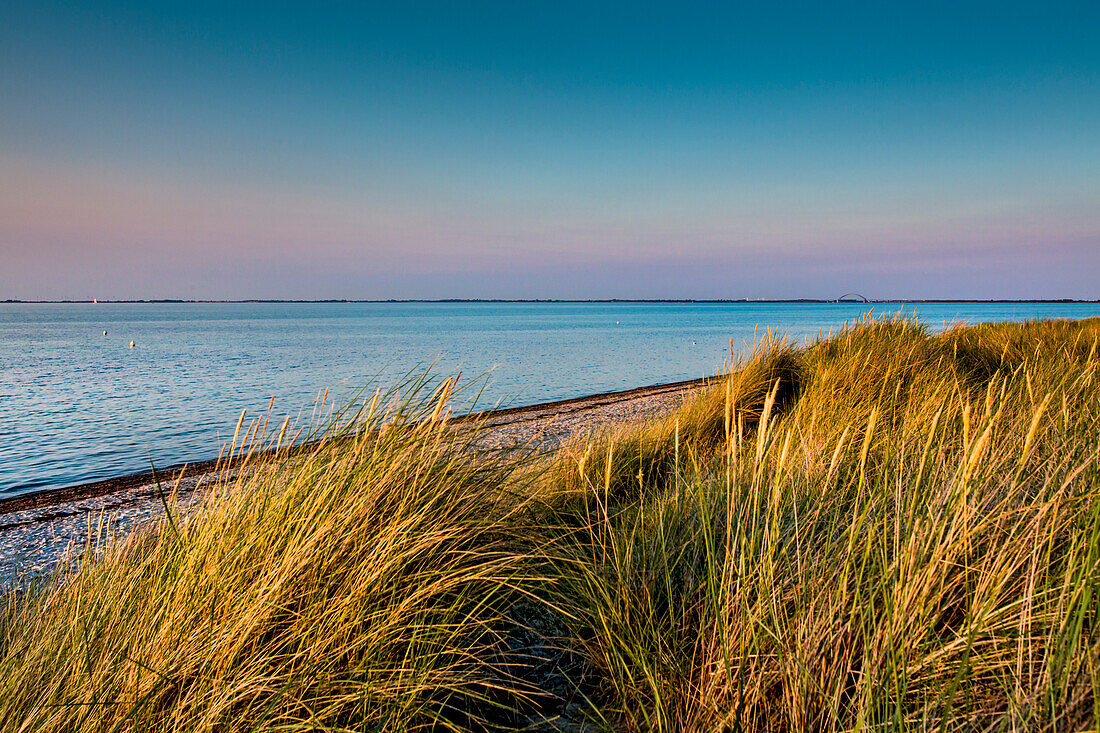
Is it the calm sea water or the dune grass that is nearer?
the dune grass

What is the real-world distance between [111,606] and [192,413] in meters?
15.6

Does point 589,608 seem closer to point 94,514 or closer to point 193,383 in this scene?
point 94,514

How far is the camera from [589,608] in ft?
8.07

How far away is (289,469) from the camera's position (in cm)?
292

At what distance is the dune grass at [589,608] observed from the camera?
1.58 m

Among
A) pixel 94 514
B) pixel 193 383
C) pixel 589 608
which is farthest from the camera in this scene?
pixel 193 383

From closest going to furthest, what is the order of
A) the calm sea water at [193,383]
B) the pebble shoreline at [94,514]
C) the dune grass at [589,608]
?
1. the dune grass at [589,608]
2. the pebble shoreline at [94,514]
3. the calm sea water at [193,383]

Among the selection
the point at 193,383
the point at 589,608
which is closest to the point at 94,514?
the point at 589,608

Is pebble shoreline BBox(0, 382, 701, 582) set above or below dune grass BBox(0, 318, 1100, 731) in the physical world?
below

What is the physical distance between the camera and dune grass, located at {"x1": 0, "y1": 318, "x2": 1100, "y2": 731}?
1.58m

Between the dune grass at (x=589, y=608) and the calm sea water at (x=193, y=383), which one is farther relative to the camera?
the calm sea water at (x=193, y=383)

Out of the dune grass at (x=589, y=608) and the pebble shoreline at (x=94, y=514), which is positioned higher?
the dune grass at (x=589, y=608)

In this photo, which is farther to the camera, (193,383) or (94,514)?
(193,383)

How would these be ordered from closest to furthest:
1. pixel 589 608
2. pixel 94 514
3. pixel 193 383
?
1. pixel 589 608
2. pixel 94 514
3. pixel 193 383
